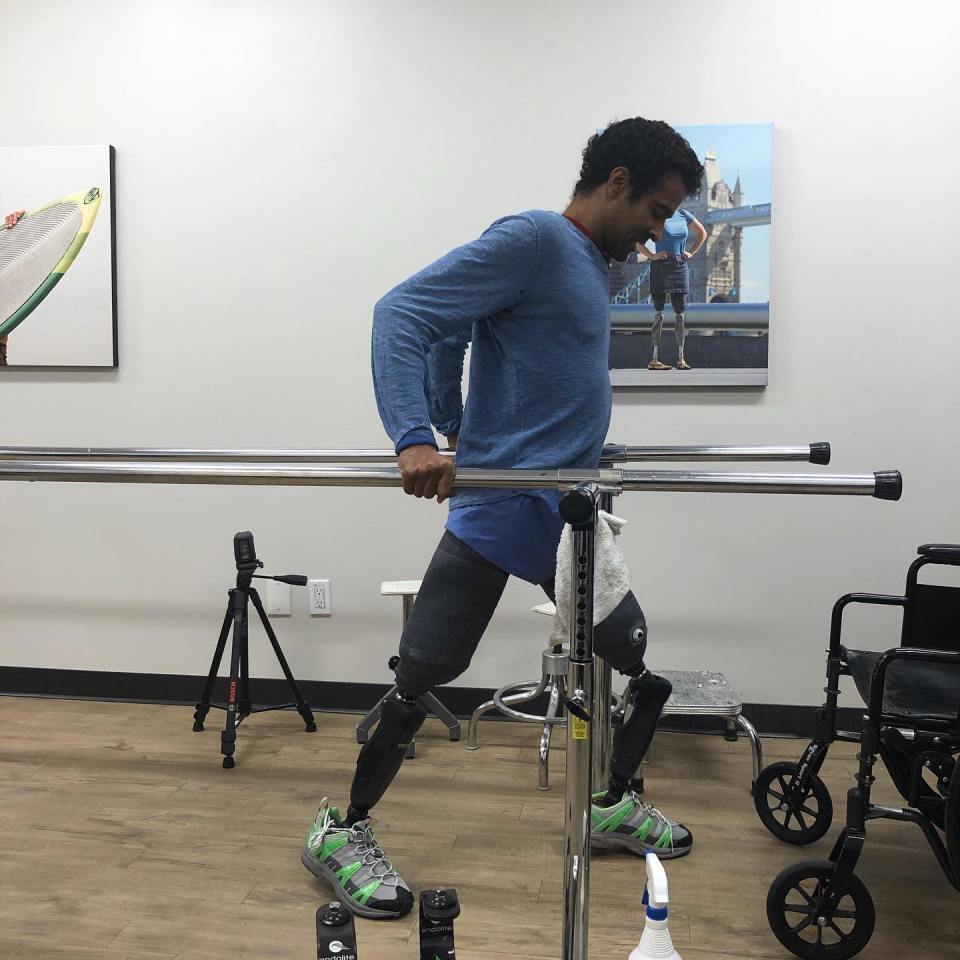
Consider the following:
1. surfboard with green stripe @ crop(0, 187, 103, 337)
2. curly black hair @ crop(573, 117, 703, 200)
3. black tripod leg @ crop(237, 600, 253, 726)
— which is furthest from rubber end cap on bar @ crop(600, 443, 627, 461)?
surfboard with green stripe @ crop(0, 187, 103, 337)

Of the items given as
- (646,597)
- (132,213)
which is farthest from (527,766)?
(132,213)

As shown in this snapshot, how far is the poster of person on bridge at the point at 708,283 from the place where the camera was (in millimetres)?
2641

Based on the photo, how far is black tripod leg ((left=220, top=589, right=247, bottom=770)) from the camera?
245 cm

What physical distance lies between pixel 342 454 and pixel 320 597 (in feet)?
3.35

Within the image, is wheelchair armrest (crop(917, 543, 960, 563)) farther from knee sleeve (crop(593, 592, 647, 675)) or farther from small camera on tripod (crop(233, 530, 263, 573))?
small camera on tripod (crop(233, 530, 263, 573))

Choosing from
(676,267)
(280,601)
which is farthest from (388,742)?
(676,267)

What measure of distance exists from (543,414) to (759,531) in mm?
1419

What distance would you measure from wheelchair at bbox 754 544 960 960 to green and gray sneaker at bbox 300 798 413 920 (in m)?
0.70

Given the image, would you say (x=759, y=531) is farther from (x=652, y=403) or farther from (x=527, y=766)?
(x=527, y=766)

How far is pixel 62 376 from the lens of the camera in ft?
9.80

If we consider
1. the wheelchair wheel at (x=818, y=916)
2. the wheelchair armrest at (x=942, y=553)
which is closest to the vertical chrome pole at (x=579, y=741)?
the wheelchair wheel at (x=818, y=916)

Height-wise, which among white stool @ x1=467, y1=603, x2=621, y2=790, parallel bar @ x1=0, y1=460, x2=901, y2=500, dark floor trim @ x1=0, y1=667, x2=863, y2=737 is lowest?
dark floor trim @ x1=0, y1=667, x2=863, y2=737

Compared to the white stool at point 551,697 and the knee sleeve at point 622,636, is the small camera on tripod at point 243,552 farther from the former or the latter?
the knee sleeve at point 622,636

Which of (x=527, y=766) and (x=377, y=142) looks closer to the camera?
(x=527, y=766)
